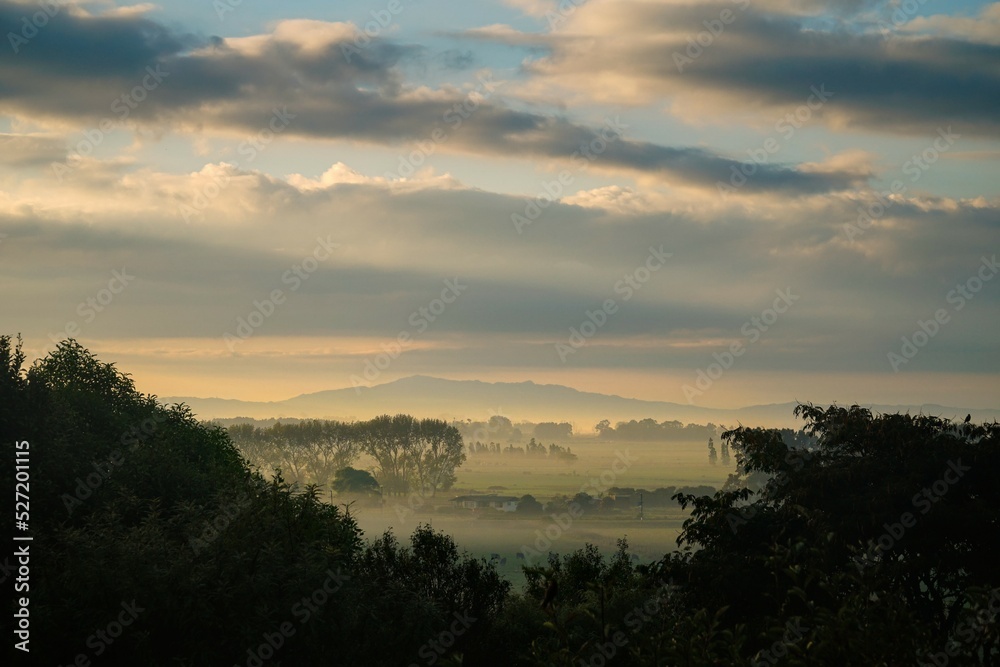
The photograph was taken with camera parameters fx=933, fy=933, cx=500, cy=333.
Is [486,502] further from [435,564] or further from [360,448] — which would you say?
[435,564]

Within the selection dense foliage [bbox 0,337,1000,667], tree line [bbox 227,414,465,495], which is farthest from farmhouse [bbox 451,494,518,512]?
dense foliage [bbox 0,337,1000,667]

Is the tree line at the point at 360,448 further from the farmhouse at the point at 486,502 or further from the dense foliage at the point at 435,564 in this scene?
the dense foliage at the point at 435,564

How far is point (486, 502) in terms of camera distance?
566ft

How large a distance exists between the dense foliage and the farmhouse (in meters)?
119

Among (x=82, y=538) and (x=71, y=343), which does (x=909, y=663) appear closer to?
(x=82, y=538)

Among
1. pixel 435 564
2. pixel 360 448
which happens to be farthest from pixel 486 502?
pixel 435 564

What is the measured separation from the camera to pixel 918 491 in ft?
99.4

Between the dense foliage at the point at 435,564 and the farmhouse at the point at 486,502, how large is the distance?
11882cm

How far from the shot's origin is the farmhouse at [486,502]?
6412 inches

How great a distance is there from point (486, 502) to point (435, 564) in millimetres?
135907

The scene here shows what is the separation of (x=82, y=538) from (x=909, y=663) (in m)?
20.1

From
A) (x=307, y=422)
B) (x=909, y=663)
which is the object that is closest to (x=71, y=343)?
(x=909, y=663)

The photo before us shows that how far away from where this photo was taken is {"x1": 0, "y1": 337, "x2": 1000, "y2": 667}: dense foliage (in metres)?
13.2

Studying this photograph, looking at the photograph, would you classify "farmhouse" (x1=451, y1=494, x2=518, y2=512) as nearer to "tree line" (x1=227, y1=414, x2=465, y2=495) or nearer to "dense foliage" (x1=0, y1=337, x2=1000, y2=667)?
"tree line" (x1=227, y1=414, x2=465, y2=495)
